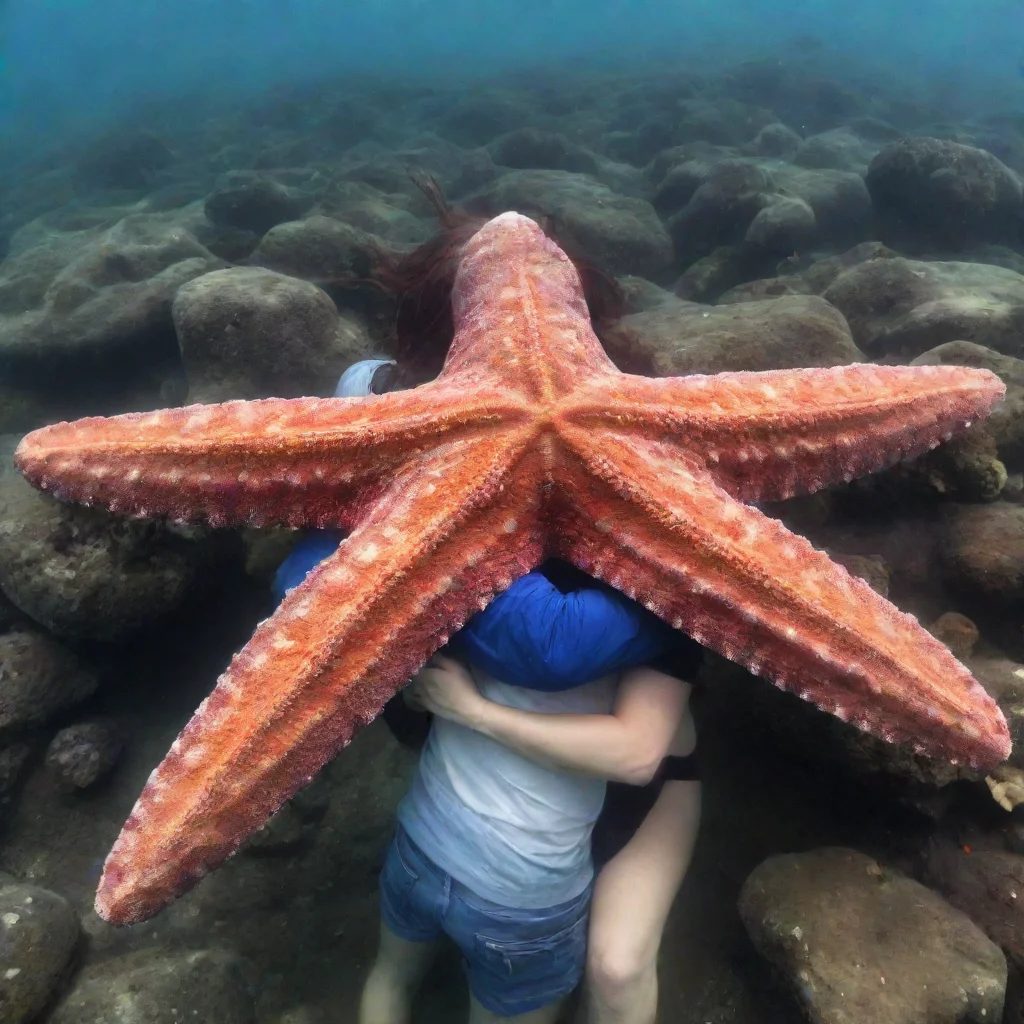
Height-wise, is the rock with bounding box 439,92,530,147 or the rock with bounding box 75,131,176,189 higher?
the rock with bounding box 439,92,530,147

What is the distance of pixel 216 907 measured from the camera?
4305 mm

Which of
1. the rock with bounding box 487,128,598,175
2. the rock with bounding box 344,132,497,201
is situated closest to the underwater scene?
the rock with bounding box 344,132,497,201

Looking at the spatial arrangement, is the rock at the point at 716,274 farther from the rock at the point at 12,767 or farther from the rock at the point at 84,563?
the rock at the point at 12,767

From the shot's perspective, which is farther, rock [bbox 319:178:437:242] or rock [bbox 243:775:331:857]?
rock [bbox 319:178:437:242]

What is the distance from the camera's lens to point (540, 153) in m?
18.6

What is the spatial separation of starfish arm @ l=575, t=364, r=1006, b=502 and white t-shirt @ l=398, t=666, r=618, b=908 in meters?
1.22

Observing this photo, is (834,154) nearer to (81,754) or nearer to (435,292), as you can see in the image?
(435,292)

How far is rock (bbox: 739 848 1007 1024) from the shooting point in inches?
120

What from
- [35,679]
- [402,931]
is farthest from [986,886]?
[35,679]

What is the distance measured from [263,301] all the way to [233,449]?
359 cm

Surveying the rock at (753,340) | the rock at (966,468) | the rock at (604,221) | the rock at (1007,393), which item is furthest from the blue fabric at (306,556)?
the rock at (604,221)

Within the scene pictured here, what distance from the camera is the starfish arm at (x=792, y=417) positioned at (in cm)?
302

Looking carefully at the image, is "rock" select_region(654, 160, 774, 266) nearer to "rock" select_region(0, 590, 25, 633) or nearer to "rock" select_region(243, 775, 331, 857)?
"rock" select_region(243, 775, 331, 857)

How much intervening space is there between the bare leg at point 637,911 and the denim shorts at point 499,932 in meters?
0.10
